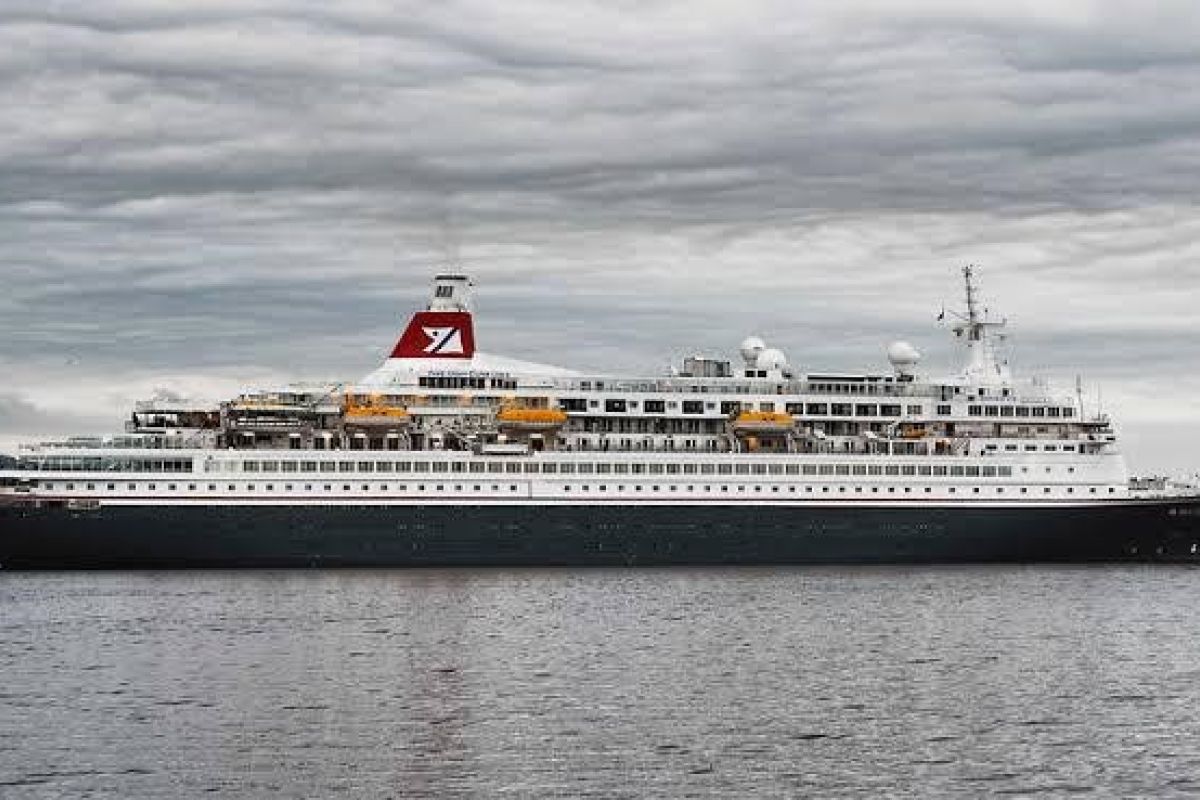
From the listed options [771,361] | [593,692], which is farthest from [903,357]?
[593,692]

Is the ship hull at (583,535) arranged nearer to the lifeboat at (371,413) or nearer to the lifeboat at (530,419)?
the lifeboat at (530,419)

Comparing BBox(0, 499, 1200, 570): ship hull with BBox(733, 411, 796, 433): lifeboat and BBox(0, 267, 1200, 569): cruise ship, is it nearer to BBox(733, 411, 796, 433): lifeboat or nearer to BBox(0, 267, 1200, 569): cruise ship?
BBox(0, 267, 1200, 569): cruise ship

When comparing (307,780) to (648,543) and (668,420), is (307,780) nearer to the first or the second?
(648,543)

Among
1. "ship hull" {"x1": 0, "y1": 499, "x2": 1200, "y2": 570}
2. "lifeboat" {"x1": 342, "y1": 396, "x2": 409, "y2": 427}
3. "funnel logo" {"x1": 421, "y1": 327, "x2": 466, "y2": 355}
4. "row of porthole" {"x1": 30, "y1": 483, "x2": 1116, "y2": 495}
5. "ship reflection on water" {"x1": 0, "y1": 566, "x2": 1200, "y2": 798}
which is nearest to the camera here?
"ship reflection on water" {"x1": 0, "y1": 566, "x2": 1200, "y2": 798}

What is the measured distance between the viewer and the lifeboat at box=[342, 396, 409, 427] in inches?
3676

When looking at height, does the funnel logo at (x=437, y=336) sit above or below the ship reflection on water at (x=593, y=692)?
above

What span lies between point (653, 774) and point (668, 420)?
201ft

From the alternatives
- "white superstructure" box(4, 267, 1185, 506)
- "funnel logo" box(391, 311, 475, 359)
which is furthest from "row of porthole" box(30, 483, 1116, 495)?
"funnel logo" box(391, 311, 475, 359)

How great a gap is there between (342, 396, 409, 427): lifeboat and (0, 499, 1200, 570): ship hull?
5.31 metres

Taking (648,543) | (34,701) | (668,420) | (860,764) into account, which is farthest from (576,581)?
(860,764)

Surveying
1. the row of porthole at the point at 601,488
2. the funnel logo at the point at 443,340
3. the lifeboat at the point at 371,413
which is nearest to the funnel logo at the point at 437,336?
the funnel logo at the point at 443,340

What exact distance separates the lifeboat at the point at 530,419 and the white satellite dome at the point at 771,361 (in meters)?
11.6

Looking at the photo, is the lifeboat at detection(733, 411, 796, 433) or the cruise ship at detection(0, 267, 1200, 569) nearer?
the cruise ship at detection(0, 267, 1200, 569)

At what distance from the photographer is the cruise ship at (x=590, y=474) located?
290 ft
